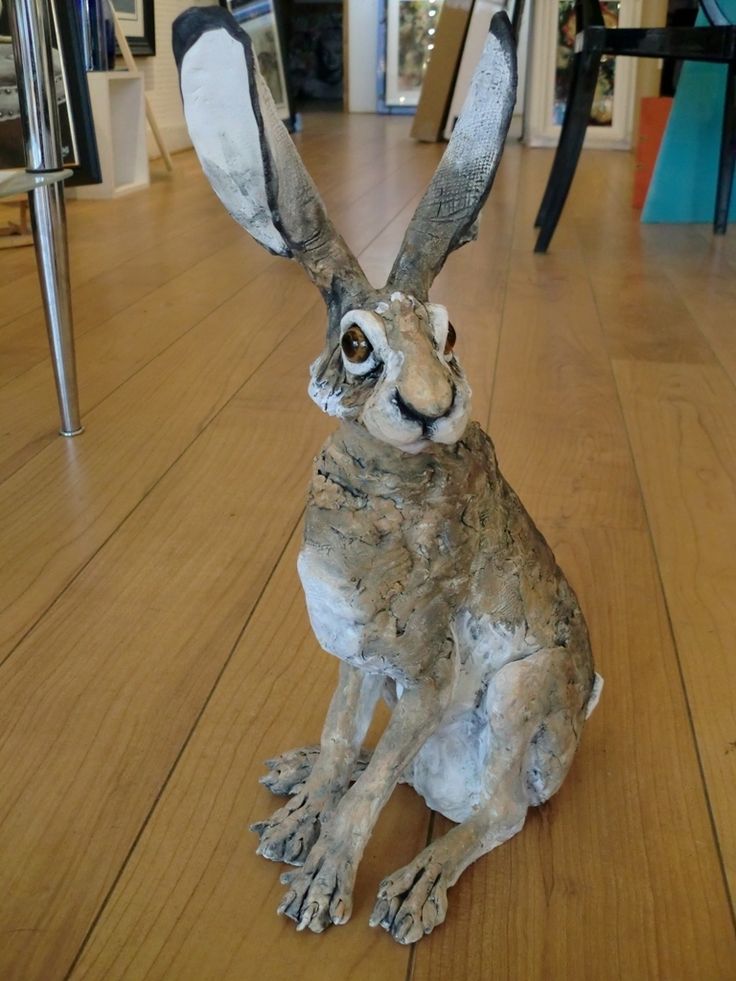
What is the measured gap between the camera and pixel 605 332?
2.29 m

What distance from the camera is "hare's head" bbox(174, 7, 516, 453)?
2.18 ft

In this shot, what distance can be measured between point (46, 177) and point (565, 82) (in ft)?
15.0

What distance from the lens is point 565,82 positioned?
554 cm

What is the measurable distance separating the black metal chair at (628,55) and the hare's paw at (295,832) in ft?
7.85

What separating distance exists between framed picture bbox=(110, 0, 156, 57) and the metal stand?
3.34 metres

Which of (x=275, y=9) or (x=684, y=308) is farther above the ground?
(x=275, y=9)

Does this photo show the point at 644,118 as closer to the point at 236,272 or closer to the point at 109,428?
the point at 236,272

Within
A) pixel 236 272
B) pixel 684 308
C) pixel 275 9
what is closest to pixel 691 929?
pixel 684 308

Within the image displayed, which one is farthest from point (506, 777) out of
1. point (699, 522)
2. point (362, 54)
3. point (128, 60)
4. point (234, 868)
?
point (362, 54)

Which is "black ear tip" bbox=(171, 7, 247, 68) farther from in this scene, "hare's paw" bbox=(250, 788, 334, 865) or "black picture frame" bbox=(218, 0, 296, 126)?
"black picture frame" bbox=(218, 0, 296, 126)

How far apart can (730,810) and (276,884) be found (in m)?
0.40

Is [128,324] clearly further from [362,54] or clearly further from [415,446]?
[362,54]

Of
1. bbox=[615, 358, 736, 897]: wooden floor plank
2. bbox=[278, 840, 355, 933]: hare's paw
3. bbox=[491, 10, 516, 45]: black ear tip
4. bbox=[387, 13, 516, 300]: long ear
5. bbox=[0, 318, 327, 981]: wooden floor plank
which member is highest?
bbox=[491, 10, 516, 45]: black ear tip

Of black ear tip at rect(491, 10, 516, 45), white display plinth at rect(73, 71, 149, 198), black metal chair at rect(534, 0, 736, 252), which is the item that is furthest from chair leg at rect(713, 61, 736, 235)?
black ear tip at rect(491, 10, 516, 45)
